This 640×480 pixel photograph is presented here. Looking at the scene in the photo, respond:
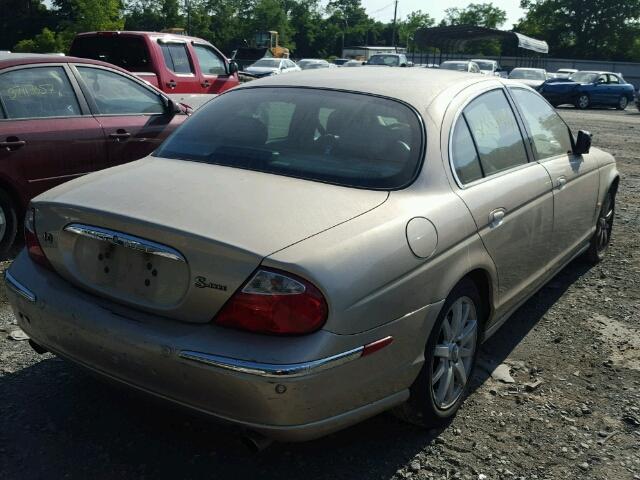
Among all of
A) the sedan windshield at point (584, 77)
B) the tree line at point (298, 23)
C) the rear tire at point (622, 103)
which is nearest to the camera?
the sedan windshield at point (584, 77)

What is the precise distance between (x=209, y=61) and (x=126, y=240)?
8.96 meters

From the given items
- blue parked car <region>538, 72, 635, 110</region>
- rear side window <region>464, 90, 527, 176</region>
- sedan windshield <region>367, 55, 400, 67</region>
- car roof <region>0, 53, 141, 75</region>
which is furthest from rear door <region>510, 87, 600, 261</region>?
sedan windshield <region>367, 55, 400, 67</region>

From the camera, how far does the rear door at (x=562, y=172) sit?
420cm

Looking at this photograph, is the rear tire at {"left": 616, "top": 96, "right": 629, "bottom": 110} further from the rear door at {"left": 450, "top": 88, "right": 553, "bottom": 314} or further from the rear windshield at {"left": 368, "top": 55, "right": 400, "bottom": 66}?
the rear door at {"left": 450, "top": 88, "right": 553, "bottom": 314}

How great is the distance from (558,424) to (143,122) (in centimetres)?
460

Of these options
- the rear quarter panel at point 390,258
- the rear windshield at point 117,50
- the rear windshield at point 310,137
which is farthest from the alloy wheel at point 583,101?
the rear quarter panel at point 390,258

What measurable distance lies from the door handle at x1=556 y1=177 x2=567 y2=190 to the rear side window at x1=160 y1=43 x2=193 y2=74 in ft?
23.7

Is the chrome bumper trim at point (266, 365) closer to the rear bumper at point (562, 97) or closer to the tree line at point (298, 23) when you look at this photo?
the rear bumper at point (562, 97)

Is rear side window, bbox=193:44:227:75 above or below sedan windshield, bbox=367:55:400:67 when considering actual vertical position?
above

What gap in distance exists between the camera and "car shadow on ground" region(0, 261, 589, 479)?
8.96ft

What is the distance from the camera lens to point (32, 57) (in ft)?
18.7

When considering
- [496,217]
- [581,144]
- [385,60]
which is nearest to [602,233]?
[581,144]

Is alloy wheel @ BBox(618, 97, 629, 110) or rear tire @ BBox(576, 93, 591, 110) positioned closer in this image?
rear tire @ BBox(576, 93, 591, 110)

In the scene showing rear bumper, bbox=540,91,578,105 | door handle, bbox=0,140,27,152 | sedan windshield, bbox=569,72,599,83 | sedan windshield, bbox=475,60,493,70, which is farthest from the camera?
sedan windshield, bbox=475,60,493,70
